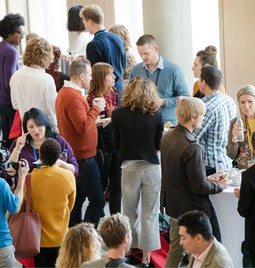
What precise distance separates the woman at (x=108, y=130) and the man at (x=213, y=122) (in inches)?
36.7

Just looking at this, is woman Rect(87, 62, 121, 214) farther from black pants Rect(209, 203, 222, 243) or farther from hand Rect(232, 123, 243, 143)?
black pants Rect(209, 203, 222, 243)

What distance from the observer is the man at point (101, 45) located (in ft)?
25.7

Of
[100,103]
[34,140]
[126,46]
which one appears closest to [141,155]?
[100,103]

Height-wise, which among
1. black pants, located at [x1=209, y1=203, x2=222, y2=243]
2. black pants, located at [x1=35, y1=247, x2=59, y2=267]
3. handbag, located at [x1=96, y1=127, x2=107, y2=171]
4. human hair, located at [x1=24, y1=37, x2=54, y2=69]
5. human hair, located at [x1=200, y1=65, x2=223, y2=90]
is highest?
human hair, located at [x1=24, y1=37, x2=54, y2=69]

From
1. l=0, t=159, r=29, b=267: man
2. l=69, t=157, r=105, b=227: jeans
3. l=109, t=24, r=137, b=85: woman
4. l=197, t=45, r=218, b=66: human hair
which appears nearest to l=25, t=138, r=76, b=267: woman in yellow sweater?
l=0, t=159, r=29, b=267: man

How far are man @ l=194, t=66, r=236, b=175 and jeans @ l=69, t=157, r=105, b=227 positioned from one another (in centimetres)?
98

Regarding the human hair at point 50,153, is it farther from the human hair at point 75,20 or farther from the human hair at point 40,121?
the human hair at point 75,20

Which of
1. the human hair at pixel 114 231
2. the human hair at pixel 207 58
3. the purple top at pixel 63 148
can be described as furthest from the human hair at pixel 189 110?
the human hair at pixel 207 58

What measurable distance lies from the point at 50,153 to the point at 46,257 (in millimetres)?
756

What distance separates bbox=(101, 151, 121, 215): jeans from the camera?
7402 millimetres

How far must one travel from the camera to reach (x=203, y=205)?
19.8 feet

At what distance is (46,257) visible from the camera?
239 inches

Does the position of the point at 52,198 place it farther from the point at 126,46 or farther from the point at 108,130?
the point at 126,46

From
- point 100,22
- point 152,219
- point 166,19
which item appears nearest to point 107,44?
point 100,22
